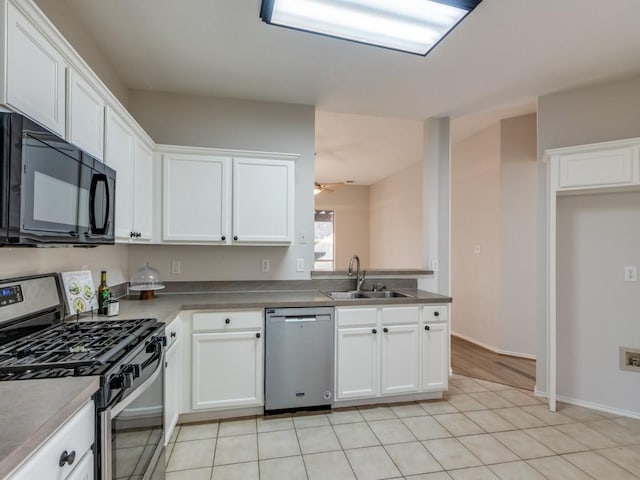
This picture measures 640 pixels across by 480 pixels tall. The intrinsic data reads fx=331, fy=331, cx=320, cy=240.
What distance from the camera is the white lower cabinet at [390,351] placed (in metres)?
2.61

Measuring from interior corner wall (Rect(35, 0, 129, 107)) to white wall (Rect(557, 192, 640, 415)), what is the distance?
3.72 m

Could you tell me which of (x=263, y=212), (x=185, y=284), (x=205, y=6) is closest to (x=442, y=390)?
(x=263, y=212)

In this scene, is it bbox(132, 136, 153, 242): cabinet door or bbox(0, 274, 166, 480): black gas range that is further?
bbox(132, 136, 153, 242): cabinet door

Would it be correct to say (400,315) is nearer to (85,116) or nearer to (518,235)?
(518,235)

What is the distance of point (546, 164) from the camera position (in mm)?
2861

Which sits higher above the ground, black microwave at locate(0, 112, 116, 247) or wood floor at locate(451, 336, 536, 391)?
black microwave at locate(0, 112, 116, 247)

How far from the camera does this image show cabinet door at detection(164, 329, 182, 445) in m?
2.04

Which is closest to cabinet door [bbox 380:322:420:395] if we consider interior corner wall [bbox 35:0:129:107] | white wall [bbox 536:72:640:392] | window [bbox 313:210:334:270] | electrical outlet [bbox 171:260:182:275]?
white wall [bbox 536:72:640:392]

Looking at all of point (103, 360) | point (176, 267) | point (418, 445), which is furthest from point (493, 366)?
point (103, 360)

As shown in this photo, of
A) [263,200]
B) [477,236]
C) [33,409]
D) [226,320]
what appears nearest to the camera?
[33,409]

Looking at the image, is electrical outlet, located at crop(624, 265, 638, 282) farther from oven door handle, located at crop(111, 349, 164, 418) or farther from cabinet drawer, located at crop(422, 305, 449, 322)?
oven door handle, located at crop(111, 349, 164, 418)

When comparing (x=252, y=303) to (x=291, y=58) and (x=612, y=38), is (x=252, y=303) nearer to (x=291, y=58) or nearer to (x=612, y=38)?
(x=291, y=58)

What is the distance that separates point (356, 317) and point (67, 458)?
1986 millimetres

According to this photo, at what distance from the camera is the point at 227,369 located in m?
2.41
